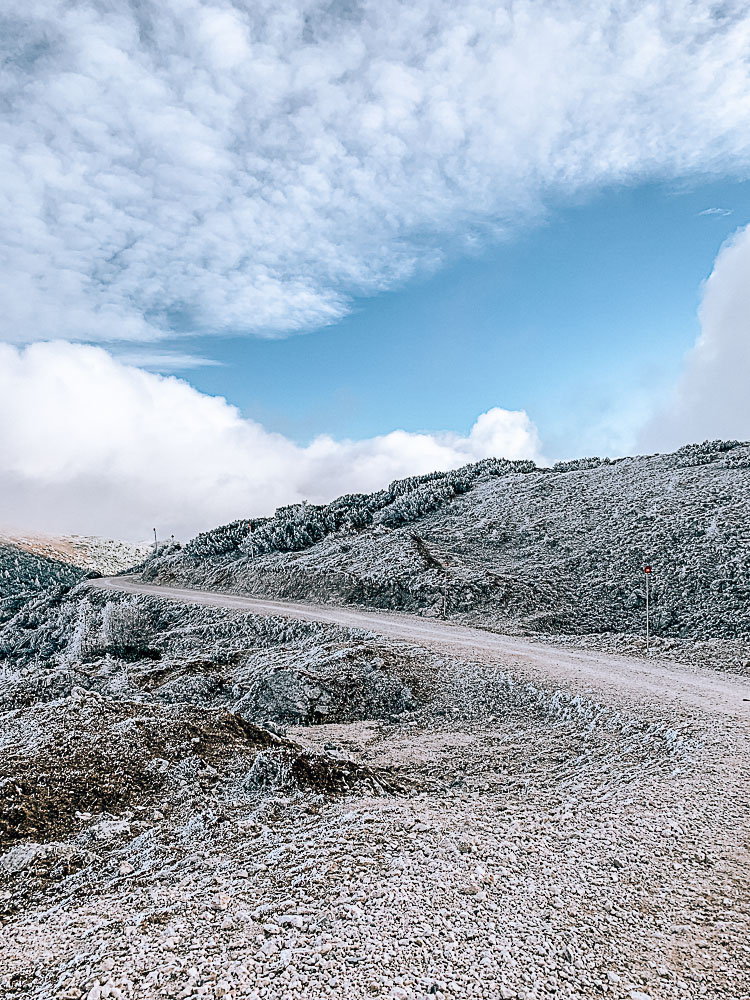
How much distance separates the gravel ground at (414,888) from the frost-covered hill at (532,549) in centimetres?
1762

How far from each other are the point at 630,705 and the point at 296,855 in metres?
12.8

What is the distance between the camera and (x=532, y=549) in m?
40.1

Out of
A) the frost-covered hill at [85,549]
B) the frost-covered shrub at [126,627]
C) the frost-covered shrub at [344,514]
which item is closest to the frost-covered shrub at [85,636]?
the frost-covered shrub at [126,627]

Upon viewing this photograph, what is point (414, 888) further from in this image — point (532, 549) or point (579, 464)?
point (579, 464)

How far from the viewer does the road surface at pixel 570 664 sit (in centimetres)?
1955

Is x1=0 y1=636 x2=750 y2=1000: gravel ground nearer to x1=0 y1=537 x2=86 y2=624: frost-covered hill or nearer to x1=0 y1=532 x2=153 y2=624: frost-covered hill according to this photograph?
x1=0 y1=532 x2=153 y2=624: frost-covered hill

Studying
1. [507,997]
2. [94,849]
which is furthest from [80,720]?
[507,997]

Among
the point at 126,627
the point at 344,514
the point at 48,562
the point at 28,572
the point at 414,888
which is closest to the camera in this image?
the point at 414,888

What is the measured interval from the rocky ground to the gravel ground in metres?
0.04

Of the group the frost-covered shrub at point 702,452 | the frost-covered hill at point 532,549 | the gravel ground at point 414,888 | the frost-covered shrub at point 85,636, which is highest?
the frost-covered shrub at point 702,452

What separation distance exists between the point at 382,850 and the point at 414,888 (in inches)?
57.1

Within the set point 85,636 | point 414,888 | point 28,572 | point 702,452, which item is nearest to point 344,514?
point 85,636

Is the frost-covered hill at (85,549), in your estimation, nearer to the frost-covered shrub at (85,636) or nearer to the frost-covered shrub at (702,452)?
the frost-covered shrub at (85,636)

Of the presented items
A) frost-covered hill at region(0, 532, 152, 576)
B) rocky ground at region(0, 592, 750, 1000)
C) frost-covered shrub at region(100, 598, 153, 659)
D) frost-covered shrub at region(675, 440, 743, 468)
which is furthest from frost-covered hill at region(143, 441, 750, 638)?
frost-covered hill at region(0, 532, 152, 576)
